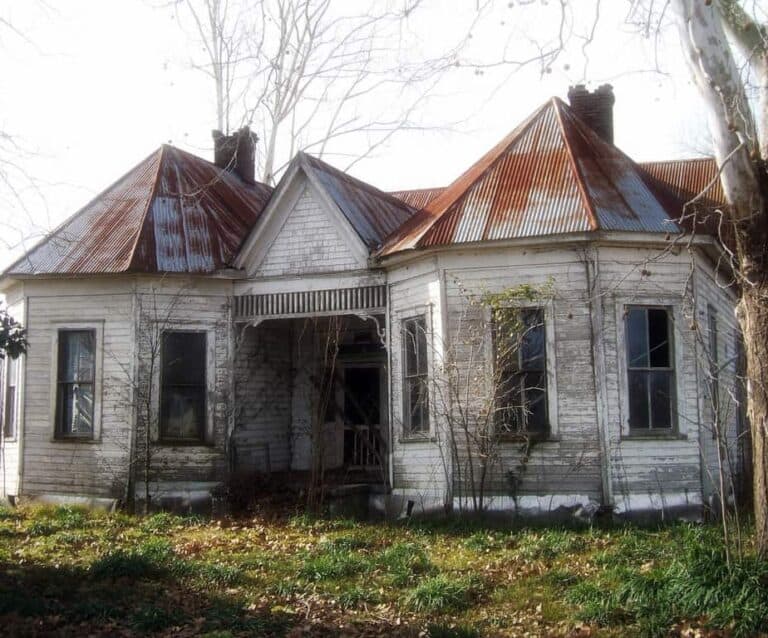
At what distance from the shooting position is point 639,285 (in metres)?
13.1

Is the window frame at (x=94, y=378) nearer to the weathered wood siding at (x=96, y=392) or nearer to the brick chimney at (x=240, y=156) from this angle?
the weathered wood siding at (x=96, y=392)

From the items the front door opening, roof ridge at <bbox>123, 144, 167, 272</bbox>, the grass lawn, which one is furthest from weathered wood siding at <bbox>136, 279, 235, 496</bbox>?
the front door opening

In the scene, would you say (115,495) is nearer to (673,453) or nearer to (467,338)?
(467,338)

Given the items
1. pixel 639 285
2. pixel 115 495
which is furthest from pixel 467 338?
pixel 115 495

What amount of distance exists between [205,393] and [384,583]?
688 centimetres

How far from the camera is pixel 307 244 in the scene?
49.4ft

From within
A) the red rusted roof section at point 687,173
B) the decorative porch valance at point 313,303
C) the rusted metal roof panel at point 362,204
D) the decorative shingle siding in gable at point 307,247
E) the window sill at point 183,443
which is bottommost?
the window sill at point 183,443

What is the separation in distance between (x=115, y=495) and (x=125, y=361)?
2.27 m

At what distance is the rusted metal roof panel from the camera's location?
49.0 ft

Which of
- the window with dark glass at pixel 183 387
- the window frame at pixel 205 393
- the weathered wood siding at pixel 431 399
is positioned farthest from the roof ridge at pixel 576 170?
the window with dark glass at pixel 183 387

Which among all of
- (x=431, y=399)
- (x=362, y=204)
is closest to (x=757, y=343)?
(x=431, y=399)

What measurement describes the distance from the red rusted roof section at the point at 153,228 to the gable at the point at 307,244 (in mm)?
876

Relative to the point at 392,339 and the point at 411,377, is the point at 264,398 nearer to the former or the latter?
the point at 392,339

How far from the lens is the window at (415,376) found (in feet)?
45.8
